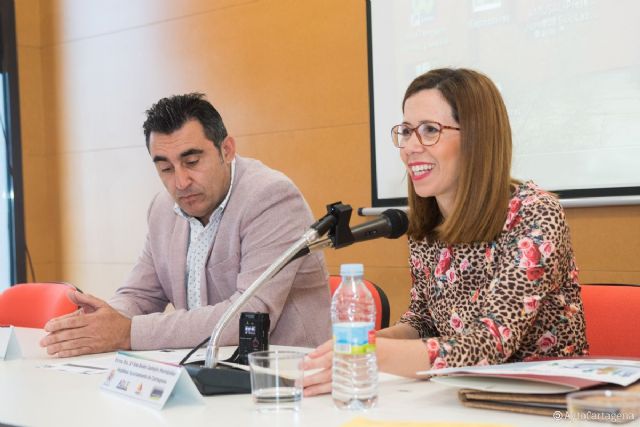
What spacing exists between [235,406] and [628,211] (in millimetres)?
2102

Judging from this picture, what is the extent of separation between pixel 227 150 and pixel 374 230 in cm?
114

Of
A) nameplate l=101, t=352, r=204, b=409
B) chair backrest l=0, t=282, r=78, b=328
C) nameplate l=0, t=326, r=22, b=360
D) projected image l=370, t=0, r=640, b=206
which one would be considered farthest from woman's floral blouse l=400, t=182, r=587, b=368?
chair backrest l=0, t=282, r=78, b=328

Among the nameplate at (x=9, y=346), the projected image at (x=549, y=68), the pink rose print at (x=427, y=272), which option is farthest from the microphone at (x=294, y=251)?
the projected image at (x=549, y=68)

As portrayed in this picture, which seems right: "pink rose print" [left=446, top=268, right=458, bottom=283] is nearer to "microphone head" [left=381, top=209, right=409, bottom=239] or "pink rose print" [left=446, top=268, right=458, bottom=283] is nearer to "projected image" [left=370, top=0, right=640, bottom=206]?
"microphone head" [left=381, top=209, right=409, bottom=239]

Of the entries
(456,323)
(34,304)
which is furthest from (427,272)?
(34,304)

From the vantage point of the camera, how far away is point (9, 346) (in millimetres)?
2158

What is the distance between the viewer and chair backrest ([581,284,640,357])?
77.9 inches

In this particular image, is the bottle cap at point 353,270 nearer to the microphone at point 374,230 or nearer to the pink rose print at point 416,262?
the microphone at point 374,230

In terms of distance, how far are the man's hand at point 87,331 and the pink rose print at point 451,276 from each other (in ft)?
2.93

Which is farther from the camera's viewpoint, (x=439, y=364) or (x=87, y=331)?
(x=87, y=331)

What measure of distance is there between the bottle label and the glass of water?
0.09m

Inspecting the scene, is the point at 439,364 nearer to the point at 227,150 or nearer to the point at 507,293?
the point at 507,293

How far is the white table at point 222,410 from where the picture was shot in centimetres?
134

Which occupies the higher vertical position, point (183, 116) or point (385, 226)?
point (183, 116)
